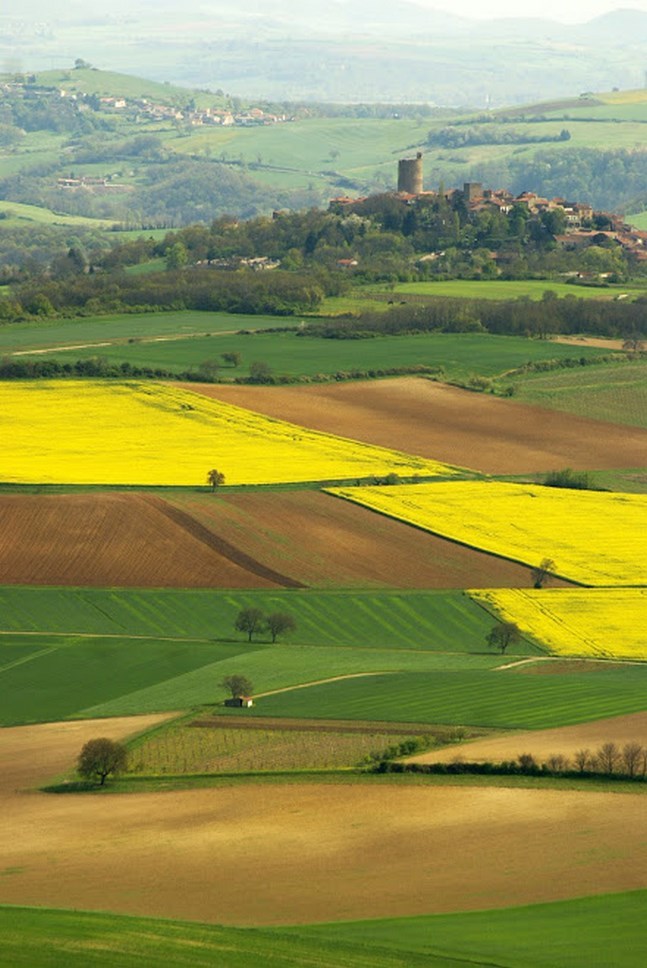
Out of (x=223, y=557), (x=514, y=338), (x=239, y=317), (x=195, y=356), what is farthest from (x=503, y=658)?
(x=239, y=317)

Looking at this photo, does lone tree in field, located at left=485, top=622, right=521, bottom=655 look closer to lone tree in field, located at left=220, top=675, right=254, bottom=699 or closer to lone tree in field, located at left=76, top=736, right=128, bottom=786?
lone tree in field, located at left=220, top=675, right=254, bottom=699

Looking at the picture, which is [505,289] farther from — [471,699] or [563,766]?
[563,766]

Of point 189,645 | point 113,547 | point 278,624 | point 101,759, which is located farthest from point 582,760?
point 113,547

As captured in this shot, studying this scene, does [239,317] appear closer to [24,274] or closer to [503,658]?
[24,274]

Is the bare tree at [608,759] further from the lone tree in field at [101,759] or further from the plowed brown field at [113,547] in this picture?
the plowed brown field at [113,547]

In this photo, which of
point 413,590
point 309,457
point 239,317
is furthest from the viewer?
point 239,317

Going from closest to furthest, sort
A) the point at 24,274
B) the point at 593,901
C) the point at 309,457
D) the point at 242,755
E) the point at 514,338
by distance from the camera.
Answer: the point at 593,901, the point at 242,755, the point at 309,457, the point at 514,338, the point at 24,274

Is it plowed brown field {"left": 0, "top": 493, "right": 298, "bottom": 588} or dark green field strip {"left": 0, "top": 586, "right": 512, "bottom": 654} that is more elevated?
plowed brown field {"left": 0, "top": 493, "right": 298, "bottom": 588}

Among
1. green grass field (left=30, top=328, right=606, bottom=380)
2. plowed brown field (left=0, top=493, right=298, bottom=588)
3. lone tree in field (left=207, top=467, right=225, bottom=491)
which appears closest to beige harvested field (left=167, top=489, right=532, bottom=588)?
lone tree in field (left=207, top=467, right=225, bottom=491)
